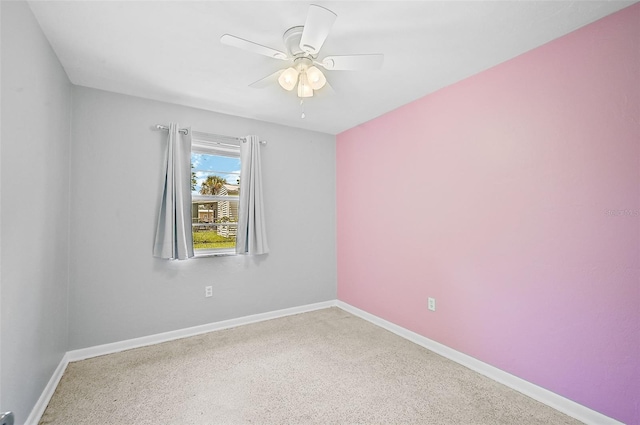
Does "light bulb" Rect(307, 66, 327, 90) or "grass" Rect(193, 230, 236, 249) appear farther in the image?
"grass" Rect(193, 230, 236, 249)

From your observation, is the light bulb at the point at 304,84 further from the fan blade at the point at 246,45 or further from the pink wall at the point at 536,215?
the pink wall at the point at 536,215

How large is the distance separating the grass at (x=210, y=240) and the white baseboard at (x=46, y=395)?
1375 millimetres

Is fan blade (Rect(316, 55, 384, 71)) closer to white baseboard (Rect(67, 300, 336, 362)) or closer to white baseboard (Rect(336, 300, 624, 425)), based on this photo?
white baseboard (Rect(336, 300, 624, 425))

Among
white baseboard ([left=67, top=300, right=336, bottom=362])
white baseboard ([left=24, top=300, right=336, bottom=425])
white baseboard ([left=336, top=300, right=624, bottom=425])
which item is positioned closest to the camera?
white baseboard ([left=336, top=300, right=624, bottom=425])

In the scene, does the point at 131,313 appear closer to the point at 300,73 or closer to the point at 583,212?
the point at 300,73

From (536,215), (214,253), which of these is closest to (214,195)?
(214,253)

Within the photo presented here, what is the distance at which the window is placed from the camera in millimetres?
3109

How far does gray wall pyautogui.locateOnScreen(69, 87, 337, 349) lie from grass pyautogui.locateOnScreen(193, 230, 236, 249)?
0.63ft

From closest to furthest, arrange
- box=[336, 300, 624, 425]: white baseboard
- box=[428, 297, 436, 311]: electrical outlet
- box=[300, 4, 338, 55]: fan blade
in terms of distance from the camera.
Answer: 1. box=[300, 4, 338, 55]: fan blade
2. box=[336, 300, 624, 425]: white baseboard
3. box=[428, 297, 436, 311]: electrical outlet

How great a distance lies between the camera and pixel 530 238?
200cm

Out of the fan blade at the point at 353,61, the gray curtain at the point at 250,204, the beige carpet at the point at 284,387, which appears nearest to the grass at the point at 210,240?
the gray curtain at the point at 250,204

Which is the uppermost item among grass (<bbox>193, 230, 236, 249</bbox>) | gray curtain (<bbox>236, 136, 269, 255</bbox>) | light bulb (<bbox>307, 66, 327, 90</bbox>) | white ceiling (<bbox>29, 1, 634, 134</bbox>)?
white ceiling (<bbox>29, 1, 634, 134</bbox>)

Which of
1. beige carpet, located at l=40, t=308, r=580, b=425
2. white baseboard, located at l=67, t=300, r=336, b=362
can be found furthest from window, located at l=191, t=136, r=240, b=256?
beige carpet, located at l=40, t=308, r=580, b=425

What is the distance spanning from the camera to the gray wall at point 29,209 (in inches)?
54.2
